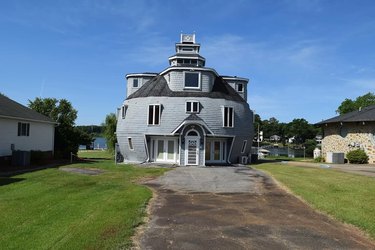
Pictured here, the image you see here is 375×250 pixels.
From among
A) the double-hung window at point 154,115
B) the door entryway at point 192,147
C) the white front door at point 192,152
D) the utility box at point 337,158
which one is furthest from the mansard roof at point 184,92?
the utility box at point 337,158

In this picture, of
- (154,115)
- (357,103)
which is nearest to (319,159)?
(154,115)

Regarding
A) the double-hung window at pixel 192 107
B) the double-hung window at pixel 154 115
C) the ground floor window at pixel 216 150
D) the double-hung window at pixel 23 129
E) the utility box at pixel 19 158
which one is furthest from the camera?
the ground floor window at pixel 216 150

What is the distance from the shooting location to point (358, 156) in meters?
33.0

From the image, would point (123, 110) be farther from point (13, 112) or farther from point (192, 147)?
point (13, 112)

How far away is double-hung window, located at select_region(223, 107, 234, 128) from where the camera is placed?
3070cm

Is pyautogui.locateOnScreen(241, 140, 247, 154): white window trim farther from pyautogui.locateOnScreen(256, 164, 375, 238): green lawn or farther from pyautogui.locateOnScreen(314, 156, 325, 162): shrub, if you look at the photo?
pyautogui.locateOnScreen(256, 164, 375, 238): green lawn

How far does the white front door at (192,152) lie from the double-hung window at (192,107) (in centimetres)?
239

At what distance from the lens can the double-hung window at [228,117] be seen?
3070 centimetres

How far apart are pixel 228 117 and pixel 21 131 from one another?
658 inches

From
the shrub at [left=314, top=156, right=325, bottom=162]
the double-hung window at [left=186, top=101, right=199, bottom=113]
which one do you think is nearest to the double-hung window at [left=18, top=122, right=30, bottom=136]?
the double-hung window at [left=186, top=101, right=199, bottom=113]

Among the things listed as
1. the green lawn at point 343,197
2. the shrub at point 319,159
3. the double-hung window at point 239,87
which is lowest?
the green lawn at point 343,197

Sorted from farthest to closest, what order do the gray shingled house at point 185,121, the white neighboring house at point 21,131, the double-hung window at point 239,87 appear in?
the double-hung window at point 239,87 < the gray shingled house at point 185,121 < the white neighboring house at point 21,131

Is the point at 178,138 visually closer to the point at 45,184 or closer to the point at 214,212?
the point at 45,184

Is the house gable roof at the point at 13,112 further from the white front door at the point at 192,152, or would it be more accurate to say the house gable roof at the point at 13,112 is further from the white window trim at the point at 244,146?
the white window trim at the point at 244,146
